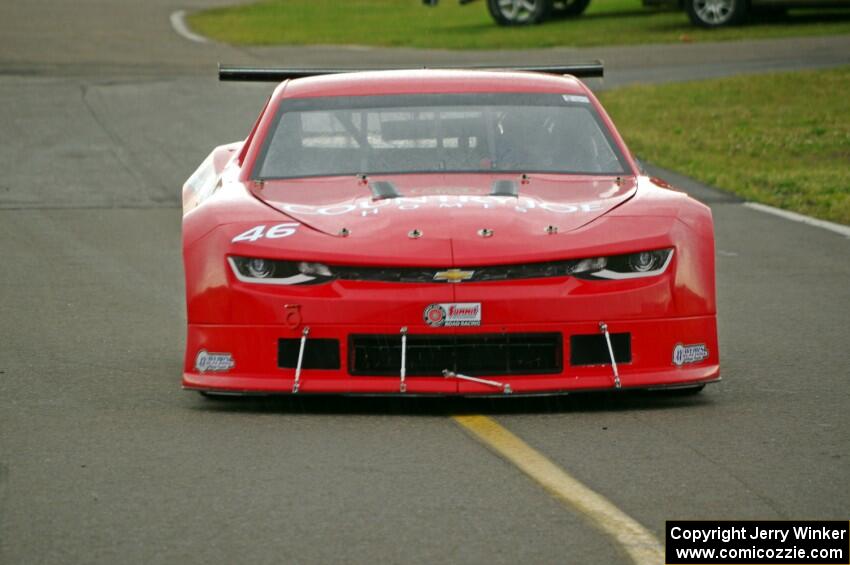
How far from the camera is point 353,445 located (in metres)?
6.06

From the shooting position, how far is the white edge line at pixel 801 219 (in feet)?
41.8

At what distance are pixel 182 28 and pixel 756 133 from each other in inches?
721

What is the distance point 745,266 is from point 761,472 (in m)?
5.53

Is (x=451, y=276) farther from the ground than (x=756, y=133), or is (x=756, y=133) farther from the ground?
(x=451, y=276)

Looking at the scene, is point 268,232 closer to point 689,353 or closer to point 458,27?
point 689,353

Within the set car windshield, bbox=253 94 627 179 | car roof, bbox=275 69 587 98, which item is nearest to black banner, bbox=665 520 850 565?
car windshield, bbox=253 94 627 179

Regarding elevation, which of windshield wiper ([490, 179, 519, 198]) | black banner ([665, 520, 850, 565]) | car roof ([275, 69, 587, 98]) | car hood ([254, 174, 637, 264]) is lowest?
black banner ([665, 520, 850, 565])

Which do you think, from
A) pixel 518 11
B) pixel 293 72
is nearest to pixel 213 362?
pixel 293 72

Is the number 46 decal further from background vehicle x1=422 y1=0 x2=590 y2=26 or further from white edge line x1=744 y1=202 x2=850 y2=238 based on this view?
background vehicle x1=422 y1=0 x2=590 y2=26

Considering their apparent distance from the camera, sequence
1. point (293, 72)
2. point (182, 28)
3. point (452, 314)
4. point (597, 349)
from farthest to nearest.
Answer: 1. point (182, 28)
2. point (293, 72)
3. point (597, 349)
4. point (452, 314)

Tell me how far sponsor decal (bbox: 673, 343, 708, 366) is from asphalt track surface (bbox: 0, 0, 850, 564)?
0.20 m

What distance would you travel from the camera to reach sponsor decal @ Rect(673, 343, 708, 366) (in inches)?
261

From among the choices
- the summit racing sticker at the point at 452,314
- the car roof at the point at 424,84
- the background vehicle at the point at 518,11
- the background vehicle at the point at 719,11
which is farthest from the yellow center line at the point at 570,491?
the background vehicle at the point at 518,11

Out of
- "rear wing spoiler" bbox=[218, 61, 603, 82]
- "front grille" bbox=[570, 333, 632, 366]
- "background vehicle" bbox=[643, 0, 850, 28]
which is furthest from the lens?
"background vehicle" bbox=[643, 0, 850, 28]
